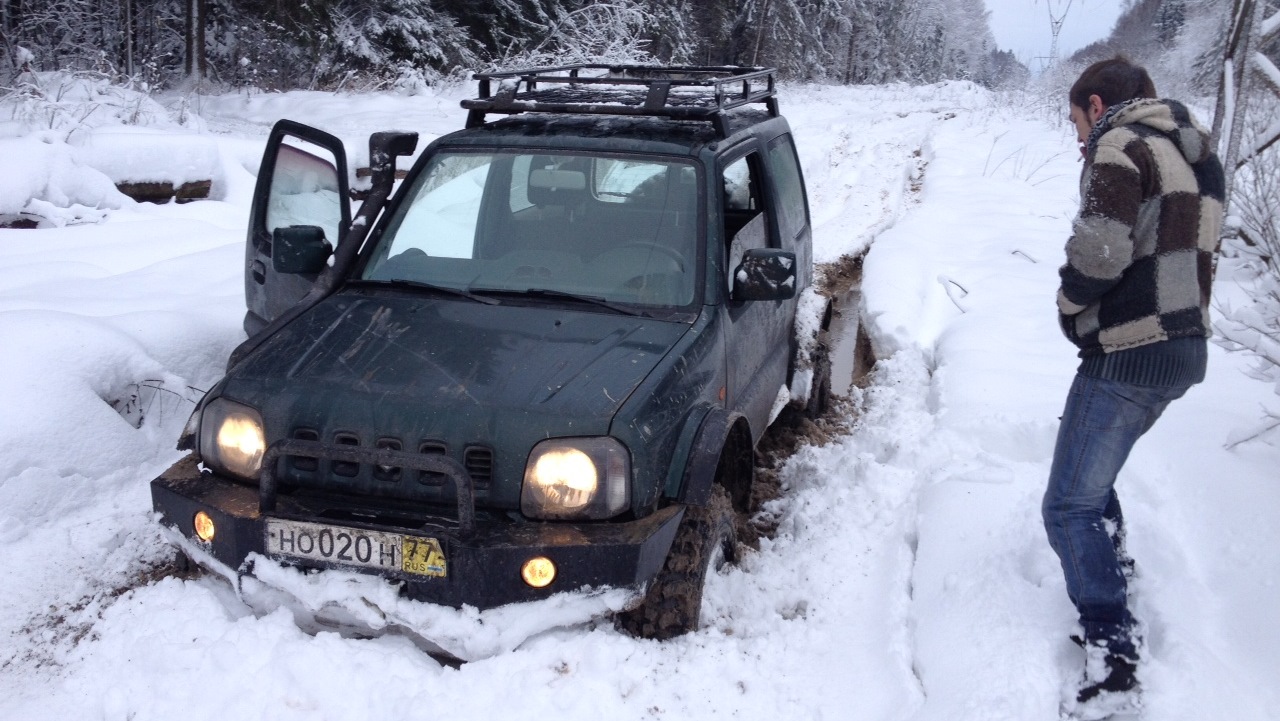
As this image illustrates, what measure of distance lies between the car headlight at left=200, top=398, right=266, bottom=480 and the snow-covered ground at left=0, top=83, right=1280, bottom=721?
433mm

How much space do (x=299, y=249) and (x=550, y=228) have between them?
1.06 meters

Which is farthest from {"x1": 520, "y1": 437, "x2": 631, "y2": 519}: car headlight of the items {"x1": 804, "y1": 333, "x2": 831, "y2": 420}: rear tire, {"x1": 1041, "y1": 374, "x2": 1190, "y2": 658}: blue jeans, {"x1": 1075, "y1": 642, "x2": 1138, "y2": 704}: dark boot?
{"x1": 804, "y1": 333, "x2": 831, "y2": 420}: rear tire

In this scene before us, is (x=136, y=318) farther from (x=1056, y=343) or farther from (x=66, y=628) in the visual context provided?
(x=1056, y=343)

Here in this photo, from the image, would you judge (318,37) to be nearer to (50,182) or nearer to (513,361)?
(50,182)

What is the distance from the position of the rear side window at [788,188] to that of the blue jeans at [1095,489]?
6.80ft

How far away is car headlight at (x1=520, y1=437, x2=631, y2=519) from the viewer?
2900 millimetres

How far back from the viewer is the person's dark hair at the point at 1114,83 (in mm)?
2848

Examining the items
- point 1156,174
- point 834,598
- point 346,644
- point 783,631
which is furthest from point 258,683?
point 1156,174

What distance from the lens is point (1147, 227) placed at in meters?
2.75

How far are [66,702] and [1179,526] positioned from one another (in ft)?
12.7

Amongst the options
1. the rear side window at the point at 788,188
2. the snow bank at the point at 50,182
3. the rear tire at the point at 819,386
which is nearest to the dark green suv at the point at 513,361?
the rear side window at the point at 788,188

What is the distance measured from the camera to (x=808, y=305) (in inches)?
220

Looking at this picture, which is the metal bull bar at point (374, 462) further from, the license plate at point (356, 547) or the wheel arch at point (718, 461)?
the wheel arch at point (718, 461)

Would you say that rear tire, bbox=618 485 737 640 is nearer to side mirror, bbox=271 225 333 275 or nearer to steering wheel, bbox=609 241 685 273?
steering wheel, bbox=609 241 685 273
